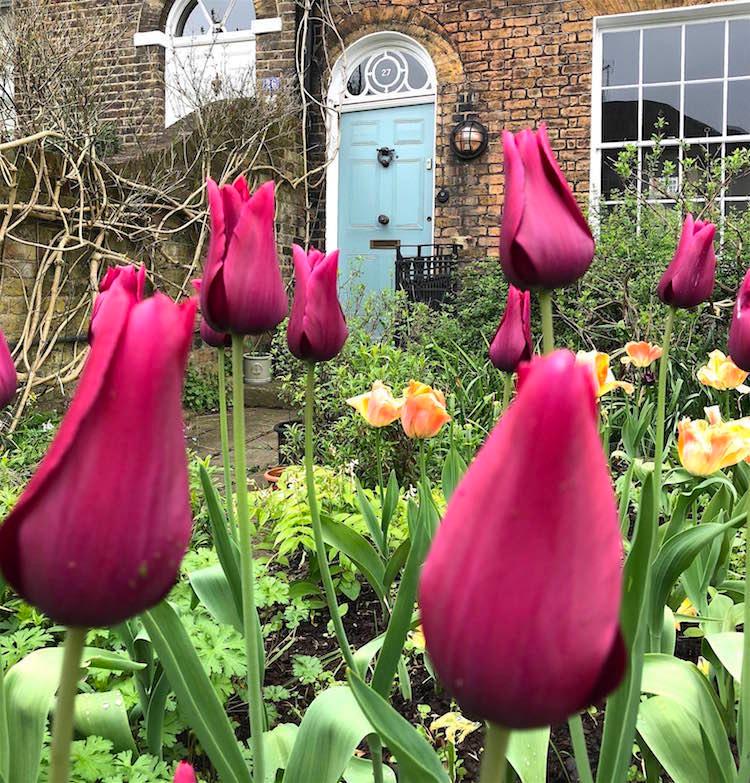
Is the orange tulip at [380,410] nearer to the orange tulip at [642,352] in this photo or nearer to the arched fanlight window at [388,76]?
the orange tulip at [642,352]

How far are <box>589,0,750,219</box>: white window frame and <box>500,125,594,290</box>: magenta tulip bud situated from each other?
19.0 ft

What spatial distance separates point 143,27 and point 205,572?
7493 mm

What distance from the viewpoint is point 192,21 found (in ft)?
24.8

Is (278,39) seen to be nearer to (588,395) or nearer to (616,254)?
(616,254)

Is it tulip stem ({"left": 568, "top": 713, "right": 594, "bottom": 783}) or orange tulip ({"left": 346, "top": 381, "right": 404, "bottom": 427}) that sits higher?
orange tulip ({"left": 346, "top": 381, "right": 404, "bottom": 427})

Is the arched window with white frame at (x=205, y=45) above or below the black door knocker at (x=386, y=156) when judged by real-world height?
above

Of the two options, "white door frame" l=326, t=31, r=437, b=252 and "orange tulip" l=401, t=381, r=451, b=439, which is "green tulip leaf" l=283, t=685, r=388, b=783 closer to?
"orange tulip" l=401, t=381, r=451, b=439

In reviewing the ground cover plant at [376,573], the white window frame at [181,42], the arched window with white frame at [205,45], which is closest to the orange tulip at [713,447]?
the ground cover plant at [376,573]

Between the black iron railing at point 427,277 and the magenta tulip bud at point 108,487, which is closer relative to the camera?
the magenta tulip bud at point 108,487

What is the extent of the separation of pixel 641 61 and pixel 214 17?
3909 mm

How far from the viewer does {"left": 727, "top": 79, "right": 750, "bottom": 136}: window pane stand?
6.34 metres

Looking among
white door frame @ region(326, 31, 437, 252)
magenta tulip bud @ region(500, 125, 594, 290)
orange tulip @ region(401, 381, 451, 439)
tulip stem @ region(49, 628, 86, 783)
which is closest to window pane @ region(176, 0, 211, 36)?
white door frame @ region(326, 31, 437, 252)

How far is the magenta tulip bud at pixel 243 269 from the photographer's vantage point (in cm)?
81

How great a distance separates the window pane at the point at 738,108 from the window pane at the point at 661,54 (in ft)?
1.47
